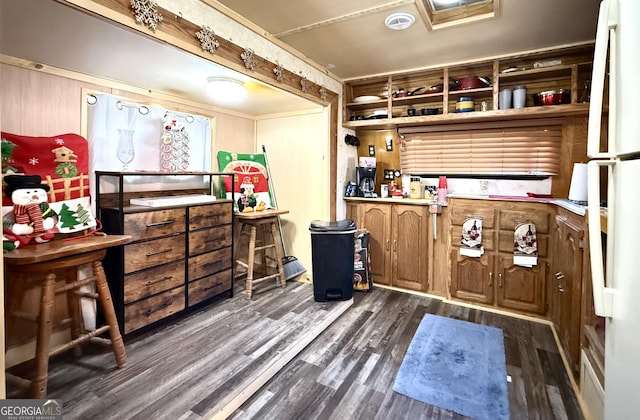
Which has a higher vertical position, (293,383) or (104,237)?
(104,237)

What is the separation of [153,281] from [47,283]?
0.70 meters

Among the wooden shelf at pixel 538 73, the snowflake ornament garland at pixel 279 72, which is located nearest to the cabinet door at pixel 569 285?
the wooden shelf at pixel 538 73

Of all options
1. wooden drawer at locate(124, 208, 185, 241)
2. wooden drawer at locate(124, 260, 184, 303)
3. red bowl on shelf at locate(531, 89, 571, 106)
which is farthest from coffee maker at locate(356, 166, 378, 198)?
wooden drawer at locate(124, 260, 184, 303)

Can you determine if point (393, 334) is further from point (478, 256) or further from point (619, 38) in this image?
point (619, 38)

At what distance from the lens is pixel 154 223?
7.58 ft

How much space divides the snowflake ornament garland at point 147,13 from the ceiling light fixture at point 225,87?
856 mm

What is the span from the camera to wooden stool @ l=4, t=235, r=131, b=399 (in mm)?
1598

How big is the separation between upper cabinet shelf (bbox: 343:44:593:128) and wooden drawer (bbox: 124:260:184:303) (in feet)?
7.62

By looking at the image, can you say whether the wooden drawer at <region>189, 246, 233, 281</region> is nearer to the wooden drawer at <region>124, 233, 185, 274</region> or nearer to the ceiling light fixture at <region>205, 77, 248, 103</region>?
the wooden drawer at <region>124, 233, 185, 274</region>

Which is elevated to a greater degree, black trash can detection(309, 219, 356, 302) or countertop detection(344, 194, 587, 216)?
countertop detection(344, 194, 587, 216)

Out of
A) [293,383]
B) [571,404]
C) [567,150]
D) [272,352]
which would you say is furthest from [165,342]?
[567,150]

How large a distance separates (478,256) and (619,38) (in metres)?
2.38

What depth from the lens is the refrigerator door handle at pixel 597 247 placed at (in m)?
0.84

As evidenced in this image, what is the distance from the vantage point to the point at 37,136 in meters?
2.06
